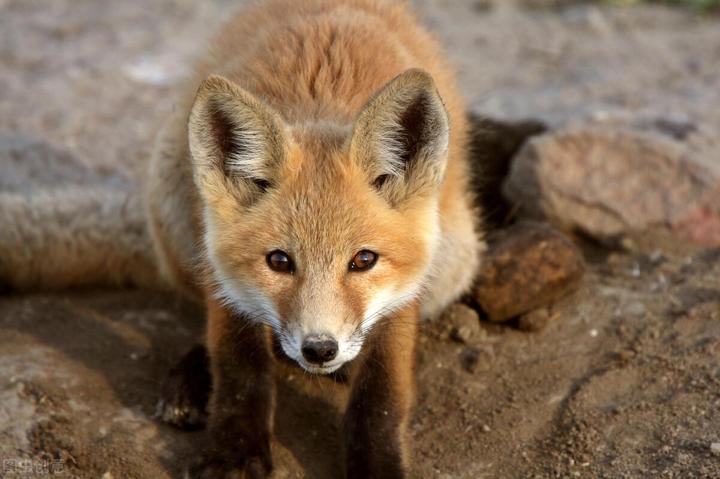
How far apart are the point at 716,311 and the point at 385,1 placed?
223cm

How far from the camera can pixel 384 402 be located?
3.36m

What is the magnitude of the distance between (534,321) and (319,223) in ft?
5.32

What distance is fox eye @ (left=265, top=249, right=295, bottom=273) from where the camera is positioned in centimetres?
305

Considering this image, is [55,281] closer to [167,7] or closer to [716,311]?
[716,311]

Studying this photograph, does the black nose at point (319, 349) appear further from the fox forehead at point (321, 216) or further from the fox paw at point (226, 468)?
the fox paw at point (226, 468)

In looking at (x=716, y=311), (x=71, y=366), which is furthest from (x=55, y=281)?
(x=716, y=311)

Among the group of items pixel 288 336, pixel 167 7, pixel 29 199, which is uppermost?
pixel 288 336

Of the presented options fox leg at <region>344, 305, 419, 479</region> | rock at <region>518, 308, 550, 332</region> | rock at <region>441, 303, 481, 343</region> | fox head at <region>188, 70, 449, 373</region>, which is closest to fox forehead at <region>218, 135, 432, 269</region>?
fox head at <region>188, 70, 449, 373</region>

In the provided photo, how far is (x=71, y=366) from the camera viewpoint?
384 cm

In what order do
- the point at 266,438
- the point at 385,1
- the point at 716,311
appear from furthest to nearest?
the point at 385,1 → the point at 716,311 → the point at 266,438

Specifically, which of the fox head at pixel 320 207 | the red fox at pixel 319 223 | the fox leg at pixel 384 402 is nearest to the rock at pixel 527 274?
the red fox at pixel 319 223

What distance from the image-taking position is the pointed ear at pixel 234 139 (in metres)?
3.01

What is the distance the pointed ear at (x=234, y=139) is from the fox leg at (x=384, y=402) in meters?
0.80

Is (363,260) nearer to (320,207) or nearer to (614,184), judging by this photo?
(320,207)
